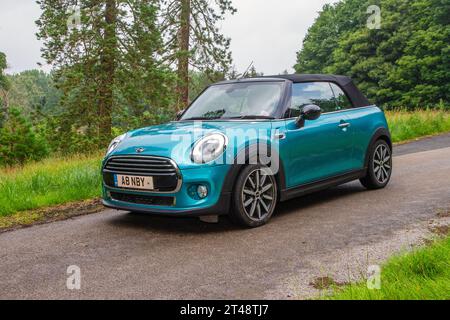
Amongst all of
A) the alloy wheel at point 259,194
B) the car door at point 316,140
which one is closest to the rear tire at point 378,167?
the car door at point 316,140

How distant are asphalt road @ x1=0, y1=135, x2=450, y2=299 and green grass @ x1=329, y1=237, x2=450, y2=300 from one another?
12.9 inches

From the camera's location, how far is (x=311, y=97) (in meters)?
6.30

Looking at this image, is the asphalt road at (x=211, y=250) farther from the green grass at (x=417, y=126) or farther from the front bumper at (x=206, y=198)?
the green grass at (x=417, y=126)

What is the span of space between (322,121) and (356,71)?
4008 centimetres

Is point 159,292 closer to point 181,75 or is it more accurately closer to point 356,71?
point 181,75

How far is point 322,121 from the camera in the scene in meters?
6.16

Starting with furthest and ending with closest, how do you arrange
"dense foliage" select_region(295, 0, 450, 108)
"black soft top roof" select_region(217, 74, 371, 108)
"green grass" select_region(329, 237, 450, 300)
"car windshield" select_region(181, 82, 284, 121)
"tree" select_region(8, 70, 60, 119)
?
"dense foliage" select_region(295, 0, 450, 108) → "tree" select_region(8, 70, 60, 119) → "black soft top roof" select_region(217, 74, 371, 108) → "car windshield" select_region(181, 82, 284, 121) → "green grass" select_region(329, 237, 450, 300)

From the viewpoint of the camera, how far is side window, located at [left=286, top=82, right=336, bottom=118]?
601 centimetres

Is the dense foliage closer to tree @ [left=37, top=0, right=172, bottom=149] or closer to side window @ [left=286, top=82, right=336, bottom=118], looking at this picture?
tree @ [left=37, top=0, right=172, bottom=149]

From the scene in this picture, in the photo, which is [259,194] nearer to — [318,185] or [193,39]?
[318,185]

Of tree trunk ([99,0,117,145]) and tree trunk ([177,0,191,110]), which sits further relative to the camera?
tree trunk ([177,0,191,110])

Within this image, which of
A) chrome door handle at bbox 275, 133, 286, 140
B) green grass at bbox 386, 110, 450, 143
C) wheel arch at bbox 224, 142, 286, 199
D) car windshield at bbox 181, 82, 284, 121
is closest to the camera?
wheel arch at bbox 224, 142, 286, 199

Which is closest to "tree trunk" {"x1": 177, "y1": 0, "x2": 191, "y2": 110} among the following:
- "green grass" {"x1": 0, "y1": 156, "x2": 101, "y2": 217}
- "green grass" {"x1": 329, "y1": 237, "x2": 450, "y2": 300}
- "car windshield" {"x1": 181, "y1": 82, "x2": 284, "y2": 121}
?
"green grass" {"x1": 0, "y1": 156, "x2": 101, "y2": 217}

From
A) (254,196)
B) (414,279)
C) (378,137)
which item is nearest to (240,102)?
(254,196)
